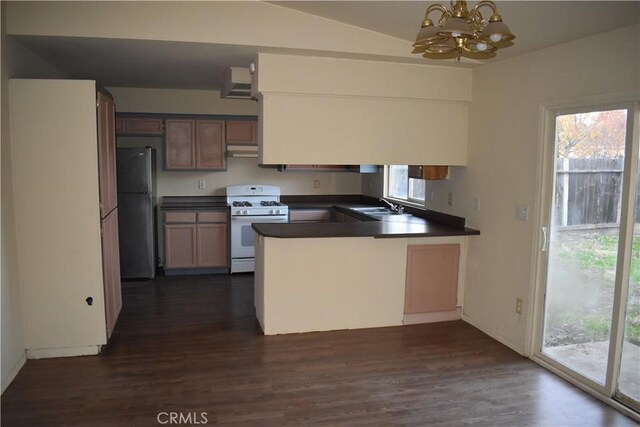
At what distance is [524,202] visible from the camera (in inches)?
146

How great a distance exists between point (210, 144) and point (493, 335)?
13.1 feet

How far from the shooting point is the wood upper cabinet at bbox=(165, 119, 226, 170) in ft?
20.0

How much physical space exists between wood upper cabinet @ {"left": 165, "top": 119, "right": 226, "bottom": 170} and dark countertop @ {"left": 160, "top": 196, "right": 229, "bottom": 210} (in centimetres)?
46

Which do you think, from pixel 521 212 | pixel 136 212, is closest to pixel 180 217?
pixel 136 212

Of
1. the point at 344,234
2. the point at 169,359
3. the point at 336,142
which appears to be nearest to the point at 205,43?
the point at 336,142

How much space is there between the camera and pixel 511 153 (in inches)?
152

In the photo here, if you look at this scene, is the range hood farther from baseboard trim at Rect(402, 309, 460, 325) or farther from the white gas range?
baseboard trim at Rect(402, 309, 460, 325)

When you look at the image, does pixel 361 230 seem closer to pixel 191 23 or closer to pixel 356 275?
pixel 356 275

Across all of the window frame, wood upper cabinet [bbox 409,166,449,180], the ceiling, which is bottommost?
the window frame

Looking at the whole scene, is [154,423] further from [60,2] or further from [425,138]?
[425,138]

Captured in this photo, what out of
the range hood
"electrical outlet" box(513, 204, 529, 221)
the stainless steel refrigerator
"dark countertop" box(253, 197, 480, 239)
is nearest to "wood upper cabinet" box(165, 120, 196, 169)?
the stainless steel refrigerator

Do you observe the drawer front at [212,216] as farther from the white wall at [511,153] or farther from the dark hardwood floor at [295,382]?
the white wall at [511,153]

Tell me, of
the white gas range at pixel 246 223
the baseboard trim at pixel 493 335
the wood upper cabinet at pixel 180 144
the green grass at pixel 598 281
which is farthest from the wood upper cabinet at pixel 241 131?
the green grass at pixel 598 281

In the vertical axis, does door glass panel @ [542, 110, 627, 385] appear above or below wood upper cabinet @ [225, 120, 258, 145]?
below
